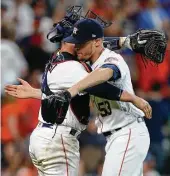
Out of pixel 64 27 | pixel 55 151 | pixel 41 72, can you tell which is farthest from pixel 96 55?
pixel 41 72

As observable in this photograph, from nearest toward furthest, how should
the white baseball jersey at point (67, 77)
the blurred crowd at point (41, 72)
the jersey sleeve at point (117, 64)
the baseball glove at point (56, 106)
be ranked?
the baseball glove at point (56, 106), the jersey sleeve at point (117, 64), the white baseball jersey at point (67, 77), the blurred crowd at point (41, 72)

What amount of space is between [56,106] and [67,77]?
525mm

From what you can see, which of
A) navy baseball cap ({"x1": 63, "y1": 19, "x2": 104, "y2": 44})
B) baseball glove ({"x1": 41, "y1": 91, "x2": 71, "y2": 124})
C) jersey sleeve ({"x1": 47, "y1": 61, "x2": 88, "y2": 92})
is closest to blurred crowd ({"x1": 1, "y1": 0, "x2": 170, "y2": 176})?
navy baseball cap ({"x1": 63, "y1": 19, "x2": 104, "y2": 44})

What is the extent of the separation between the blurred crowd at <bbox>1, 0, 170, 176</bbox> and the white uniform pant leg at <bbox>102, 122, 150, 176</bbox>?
3524 millimetres

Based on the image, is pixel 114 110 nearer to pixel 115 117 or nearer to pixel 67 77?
pixel 115 117

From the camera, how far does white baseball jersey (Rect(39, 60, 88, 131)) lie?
7309mm

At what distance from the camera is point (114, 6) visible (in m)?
15.0

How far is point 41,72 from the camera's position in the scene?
12383 millimetres

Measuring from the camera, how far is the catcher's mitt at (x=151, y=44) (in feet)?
25.2

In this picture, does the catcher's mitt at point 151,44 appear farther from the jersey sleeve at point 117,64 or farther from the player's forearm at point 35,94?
the player's forearm at point 35,94

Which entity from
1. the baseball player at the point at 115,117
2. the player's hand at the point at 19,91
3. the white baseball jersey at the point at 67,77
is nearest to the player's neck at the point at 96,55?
the baseball player at the point at 115,117

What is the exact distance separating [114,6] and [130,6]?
31 cm

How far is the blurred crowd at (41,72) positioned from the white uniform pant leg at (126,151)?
352 cm

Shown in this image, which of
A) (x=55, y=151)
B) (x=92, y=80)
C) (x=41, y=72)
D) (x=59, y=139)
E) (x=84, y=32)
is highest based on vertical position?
(x=84, y=32)
